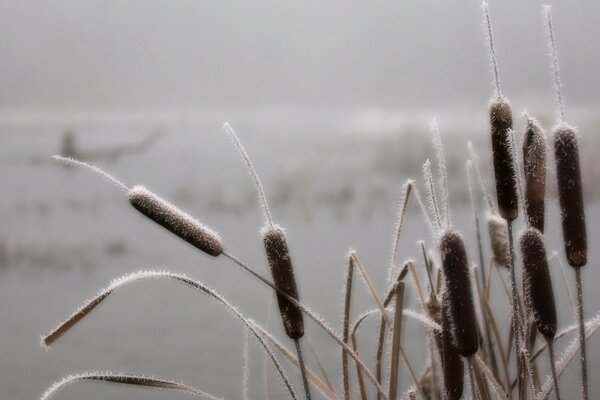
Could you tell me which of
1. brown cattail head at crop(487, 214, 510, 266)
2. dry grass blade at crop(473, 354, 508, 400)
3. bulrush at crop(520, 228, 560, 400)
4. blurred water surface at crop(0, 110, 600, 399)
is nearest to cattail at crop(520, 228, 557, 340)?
bulrush at crop(520, 228, 560, 400)

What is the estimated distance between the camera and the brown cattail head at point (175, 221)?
0.50 m

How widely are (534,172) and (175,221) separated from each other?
255 mm

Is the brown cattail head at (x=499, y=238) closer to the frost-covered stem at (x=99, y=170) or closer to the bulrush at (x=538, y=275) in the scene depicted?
the bulrush at (x=538, y=275)

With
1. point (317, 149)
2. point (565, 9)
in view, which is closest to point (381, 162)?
point (317, 149)

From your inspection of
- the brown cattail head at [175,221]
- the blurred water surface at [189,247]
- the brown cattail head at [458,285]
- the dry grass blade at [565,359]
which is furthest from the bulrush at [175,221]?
the blurred water surface at [189,247]

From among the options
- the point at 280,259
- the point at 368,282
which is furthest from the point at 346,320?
the point at 280,259

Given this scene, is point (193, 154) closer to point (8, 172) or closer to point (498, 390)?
point (8, 172)

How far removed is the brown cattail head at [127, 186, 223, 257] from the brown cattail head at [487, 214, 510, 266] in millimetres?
339

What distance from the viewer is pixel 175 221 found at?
0.50 m

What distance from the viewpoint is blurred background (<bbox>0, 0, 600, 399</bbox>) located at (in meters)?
1.38

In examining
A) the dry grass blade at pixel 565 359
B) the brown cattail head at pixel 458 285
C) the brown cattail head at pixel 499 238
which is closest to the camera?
the brown cattail head at pixel 458 285

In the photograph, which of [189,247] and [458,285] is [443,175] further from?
[189,247]

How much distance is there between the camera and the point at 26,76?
1.44 meters

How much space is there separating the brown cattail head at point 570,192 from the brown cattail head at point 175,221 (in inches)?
8.9
